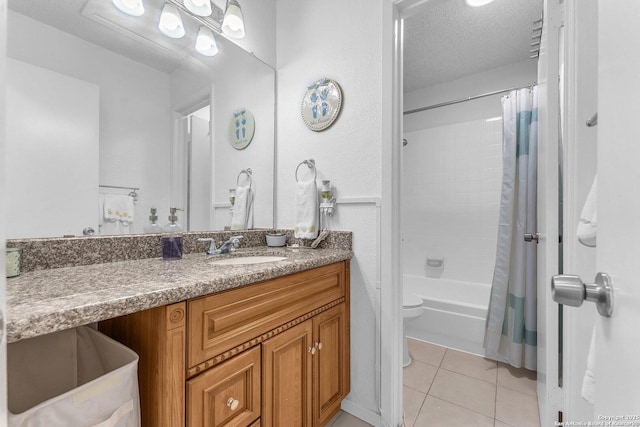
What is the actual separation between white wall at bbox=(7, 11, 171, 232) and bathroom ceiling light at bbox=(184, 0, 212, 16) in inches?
15.3

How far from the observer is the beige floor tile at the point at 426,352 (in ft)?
6.60

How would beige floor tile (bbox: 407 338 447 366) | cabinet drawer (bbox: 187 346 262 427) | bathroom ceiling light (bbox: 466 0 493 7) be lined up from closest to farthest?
cabinet drawer (bbox: 187 346 262 427)
bathroom ceiling light (bbox: 466 0 493 7)
beige floor tile (bbox: 407 338 447 366)

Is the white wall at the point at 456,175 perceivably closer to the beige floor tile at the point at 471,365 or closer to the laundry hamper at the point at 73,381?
the beige floor tile at the point at 471,365

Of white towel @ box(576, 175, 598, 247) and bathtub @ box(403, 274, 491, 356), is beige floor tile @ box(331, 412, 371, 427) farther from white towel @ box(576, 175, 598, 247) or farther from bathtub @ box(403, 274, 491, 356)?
white towel @ box(576, 175, 598, 247)

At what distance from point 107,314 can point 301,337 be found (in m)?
0.71

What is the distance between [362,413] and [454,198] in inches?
86.9

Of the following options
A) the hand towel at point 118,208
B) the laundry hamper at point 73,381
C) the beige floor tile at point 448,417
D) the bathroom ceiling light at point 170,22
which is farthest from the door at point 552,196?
the hand towel at point 118,208

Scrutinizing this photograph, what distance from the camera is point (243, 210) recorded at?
1.67 meters

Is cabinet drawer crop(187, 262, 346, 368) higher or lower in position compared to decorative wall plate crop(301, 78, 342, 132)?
lower

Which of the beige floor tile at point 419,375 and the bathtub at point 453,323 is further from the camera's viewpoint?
the bathtub at point 453,323

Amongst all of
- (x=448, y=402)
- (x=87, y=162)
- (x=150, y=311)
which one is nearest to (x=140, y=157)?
(x=87, y=162)

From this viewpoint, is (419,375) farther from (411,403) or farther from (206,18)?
(206,18)

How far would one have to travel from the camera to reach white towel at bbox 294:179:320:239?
1533mm

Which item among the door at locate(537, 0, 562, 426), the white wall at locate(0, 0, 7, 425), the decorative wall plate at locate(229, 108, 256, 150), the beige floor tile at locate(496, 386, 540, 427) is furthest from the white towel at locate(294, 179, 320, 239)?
the beige floor tile at locate(496, 386, 540, 427)
